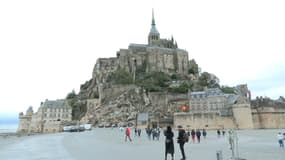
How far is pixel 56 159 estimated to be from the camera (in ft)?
34.5

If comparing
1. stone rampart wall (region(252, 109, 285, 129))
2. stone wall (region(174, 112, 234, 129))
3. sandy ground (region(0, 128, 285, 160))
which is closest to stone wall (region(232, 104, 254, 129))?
stone wall (region(174, 112, 234, 129))

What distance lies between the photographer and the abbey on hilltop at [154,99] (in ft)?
165

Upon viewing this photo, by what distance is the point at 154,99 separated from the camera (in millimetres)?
63656

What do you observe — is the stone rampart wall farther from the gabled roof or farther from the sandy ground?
the sandy ground

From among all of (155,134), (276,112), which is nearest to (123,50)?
(276,112)

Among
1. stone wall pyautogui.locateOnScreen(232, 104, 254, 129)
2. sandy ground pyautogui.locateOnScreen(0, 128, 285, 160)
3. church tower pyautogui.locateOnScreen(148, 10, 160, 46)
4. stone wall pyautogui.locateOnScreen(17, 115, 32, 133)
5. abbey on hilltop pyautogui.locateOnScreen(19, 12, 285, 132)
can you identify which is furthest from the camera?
Result: church tower pyautogui.locateOnScreen(148, 10, 160, 46)

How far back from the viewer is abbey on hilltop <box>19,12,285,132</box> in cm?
5034

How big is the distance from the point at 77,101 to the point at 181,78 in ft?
106

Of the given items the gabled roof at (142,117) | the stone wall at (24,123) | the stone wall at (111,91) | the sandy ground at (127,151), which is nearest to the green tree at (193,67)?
the stone wall at (111,91)

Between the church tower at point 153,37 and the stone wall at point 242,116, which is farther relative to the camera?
the church tower at point 153,37

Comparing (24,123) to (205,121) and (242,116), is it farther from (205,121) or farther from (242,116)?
(242,116)

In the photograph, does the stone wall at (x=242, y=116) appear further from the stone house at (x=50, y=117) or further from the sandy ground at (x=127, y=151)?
→ the stone house at (x=50, y=117)

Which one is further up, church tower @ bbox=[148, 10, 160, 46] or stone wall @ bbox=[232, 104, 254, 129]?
church tower @ bbox=[148, 10, 160, 46]

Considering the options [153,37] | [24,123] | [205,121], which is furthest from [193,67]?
[24,123]
